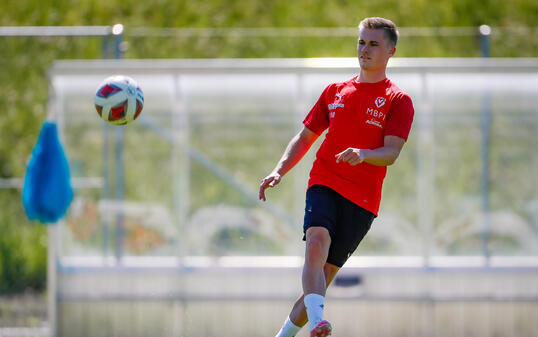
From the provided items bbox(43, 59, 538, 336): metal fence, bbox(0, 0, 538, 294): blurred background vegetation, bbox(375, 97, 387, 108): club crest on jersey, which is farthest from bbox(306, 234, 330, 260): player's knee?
bbox(0, 0, 538, 294): blurred background vegetation

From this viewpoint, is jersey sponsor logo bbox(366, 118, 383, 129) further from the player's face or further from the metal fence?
the metal fence

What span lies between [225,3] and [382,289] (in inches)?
344

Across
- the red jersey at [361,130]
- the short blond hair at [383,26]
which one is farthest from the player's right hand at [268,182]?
the short blond hair at [383,26]

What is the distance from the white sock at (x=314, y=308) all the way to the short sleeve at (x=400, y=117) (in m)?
1.06

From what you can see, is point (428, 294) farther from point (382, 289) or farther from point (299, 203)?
point (299, 203)

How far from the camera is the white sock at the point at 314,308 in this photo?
15.9ft

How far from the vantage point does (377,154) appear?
499 cm

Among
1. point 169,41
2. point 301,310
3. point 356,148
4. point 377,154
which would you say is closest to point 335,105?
point 356,148

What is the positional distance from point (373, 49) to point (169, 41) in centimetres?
919

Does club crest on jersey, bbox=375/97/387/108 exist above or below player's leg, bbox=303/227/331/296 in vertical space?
above

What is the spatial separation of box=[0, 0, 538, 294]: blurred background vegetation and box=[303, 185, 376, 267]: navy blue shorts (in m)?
5.78

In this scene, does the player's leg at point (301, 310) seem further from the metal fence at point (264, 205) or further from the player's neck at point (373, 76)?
the metal fence at point (264, 205)

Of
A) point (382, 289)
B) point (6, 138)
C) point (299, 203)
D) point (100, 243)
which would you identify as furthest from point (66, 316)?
point (6, 138)

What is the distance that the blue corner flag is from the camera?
352 inches
